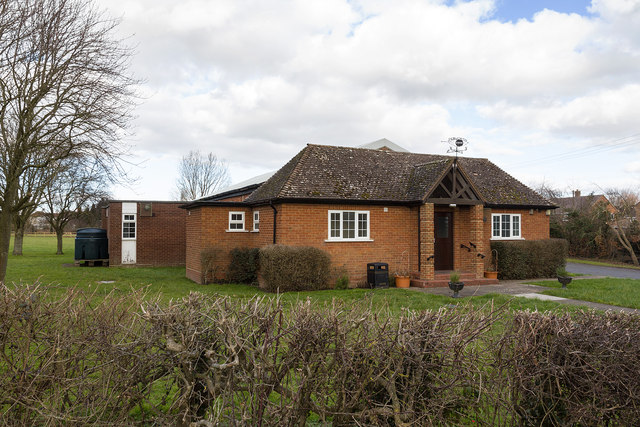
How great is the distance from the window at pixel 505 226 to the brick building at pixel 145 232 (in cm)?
1596

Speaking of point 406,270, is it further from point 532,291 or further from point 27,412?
point 27,412

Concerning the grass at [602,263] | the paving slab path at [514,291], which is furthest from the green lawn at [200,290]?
the grass at [602,263]

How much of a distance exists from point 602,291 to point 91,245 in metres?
→ 24.1

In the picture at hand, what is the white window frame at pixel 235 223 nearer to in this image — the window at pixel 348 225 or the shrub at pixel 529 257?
the window at pixel 348 225

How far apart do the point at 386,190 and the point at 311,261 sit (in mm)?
4557

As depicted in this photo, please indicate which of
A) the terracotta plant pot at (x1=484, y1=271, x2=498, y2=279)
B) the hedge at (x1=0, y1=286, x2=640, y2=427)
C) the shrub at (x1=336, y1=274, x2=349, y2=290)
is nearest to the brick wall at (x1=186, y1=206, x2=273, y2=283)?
the shrub at (x1=336, y1=274, x2=349, y2=290)

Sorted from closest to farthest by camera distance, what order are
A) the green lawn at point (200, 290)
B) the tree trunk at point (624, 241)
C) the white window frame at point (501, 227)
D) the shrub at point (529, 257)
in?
the green lawn at point (200, 290) < the shrub at point (529, 257) < the white window frame at point (501, 227) < the tree trunk at point (624, 241)

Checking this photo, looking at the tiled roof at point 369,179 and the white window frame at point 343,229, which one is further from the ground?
the tiled roof at point 369,179

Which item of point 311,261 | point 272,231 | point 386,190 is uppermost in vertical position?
point 386,190

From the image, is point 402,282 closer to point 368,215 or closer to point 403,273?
point 403,273

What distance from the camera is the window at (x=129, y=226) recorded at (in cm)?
2405

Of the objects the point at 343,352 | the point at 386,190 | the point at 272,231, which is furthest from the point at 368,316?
the point at 386,190

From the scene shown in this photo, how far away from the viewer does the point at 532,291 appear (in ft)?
48.4

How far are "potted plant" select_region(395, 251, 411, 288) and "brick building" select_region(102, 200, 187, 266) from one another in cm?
1305
